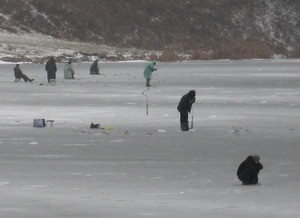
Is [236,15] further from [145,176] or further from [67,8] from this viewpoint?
[145,176]

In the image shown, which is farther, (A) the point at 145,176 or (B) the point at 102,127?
(B) the point at 102,127

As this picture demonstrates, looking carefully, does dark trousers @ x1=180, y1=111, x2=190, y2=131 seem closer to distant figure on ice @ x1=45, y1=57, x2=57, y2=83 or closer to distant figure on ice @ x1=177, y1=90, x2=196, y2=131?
distant figure on ice @ x1=177, y1=90, x2=196, y2=131

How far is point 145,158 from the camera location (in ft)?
54.2

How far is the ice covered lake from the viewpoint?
11815 mm

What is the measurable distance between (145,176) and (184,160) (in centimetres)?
201

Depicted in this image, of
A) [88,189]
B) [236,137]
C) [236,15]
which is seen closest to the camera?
[88,189]

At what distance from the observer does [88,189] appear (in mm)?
13133

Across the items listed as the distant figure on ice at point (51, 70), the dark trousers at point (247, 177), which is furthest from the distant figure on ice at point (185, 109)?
the distant figure on ice at point (51, 70)

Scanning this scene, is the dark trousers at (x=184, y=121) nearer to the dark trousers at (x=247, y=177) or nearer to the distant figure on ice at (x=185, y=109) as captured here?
the distant figure on ice at (x=185, y=109)

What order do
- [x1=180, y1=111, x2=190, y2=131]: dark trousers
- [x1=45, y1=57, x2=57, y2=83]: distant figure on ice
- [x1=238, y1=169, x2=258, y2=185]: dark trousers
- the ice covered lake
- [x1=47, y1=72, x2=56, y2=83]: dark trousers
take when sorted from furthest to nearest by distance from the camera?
[x1=47, y1=72, x2=56, y2=83]: dark trousers < [x1=45, y1=57, x2=57, y2=83]: distant figure on ice < [x1=180, y1=111, x2=190, y2=131]: dark trousers < [x1=238, y1=169, x2=258, y2=185]: dark trousers < the ice covered lake

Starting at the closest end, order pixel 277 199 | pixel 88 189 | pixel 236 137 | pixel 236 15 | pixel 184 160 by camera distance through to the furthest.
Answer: pixel 277 199 → pixel 88 189 → pixel 184 160 → pixel 236 137 → pixel 236 15

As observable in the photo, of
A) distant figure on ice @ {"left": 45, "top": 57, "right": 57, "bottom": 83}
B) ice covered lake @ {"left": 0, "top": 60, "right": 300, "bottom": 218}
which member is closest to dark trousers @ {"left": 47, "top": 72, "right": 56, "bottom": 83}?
distant figure on ice @ {"left": 45, "top": 57, "right": 57, "bottom": 83}

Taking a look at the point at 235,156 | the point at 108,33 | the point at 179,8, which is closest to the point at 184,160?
the point at 235,156

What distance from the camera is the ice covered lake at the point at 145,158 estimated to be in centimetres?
1181
